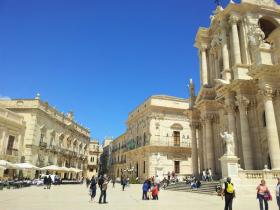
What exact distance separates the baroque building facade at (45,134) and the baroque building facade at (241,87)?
768 inches

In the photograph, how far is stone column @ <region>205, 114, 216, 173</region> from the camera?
23.4 metres

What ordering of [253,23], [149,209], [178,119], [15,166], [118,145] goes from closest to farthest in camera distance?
[149,209], [253,23], [15,166], [178,119], [118,145]

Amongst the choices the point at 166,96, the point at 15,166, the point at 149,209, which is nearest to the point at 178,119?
the point at 166,96

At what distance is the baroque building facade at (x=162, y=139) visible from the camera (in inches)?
1483

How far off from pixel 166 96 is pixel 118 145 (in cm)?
2033

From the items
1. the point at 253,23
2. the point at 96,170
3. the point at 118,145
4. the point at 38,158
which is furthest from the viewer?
the point at 96,170

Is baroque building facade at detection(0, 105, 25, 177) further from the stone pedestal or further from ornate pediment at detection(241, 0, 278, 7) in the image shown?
ornate pediment at detection(241, 0, 278, 7)

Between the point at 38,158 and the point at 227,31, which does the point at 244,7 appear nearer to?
the point at 227,31

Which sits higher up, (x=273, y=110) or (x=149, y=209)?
(x=273, y=110)

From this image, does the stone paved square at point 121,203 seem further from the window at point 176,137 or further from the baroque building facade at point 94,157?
the baroque building facade at point 94,157

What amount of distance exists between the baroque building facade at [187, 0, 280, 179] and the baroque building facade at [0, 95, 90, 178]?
19.5m

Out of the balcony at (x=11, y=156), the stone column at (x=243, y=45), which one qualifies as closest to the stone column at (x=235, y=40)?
the stone column at (x=243, y=45)

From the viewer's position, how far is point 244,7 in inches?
936

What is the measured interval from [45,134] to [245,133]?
90.8ft
